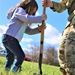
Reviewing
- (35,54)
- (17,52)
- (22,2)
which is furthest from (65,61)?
(35,54)

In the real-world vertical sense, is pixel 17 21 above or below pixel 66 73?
above

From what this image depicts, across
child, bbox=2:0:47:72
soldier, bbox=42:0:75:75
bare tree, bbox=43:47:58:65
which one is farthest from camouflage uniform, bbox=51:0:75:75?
bare tree, bbox=43:47:58:65

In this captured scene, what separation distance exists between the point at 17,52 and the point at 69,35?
1.37m

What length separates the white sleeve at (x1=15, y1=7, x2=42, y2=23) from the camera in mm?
6348

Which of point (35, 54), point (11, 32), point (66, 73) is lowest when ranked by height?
point (35, 54)

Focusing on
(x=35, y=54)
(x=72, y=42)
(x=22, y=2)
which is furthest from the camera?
(x=35, y=54)

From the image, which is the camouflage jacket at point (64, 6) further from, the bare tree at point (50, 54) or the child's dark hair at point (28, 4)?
the bare tree at point (50, 54)

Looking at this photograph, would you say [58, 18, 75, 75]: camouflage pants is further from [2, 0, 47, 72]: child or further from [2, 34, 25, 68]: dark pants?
[2, 34, 25, 68]: dark pants

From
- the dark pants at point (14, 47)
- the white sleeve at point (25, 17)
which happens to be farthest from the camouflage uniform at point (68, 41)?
the dark pants at point (14, 47)

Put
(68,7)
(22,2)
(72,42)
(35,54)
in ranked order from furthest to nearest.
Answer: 1. (35,54)
2. (22,2)
3. (68,7)
4. (72,42)

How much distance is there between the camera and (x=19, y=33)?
6.67 metres

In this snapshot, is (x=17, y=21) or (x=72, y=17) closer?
(x=72, y=17)

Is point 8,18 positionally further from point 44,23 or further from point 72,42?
point 72,42

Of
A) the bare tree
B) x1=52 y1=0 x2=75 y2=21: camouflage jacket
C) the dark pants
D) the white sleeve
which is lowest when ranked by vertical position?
the bare tree
